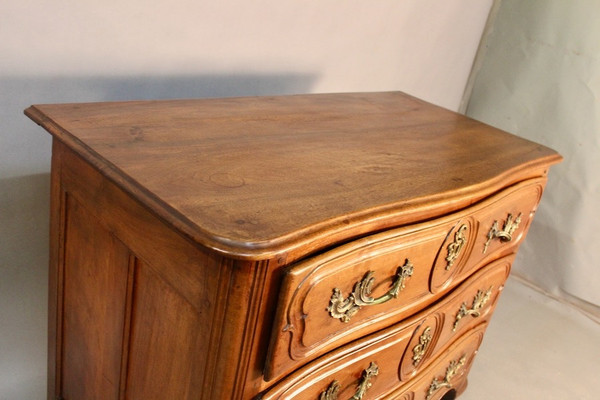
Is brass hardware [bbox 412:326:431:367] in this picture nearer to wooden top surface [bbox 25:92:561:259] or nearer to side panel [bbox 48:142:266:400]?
wooden top surface [bbox 25:92:561:259]

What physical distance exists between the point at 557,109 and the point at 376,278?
1805 mm

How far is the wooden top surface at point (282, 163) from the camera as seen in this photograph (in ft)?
2.84

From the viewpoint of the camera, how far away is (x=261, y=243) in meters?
0.80

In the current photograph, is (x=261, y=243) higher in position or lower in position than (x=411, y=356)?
higher

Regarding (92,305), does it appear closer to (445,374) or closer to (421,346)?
(421,346)

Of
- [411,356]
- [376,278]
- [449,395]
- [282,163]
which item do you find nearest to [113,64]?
[282,163]

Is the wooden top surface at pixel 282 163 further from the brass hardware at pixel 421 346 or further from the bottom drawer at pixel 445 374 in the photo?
the bottom drawer at pixel 445 374

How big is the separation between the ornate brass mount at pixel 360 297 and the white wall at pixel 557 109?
67.2 inches

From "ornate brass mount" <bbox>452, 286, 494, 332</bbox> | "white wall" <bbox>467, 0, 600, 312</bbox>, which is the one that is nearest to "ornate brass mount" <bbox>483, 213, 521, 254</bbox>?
"ornate brass mount" <bbox>452, 286, 494, 332</bbox>

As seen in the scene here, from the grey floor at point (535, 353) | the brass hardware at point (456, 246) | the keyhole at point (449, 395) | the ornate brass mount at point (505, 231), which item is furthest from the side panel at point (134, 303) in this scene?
the grey floor at point (535, 353)

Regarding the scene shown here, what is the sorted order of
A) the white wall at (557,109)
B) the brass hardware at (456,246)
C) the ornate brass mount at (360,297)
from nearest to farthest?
the ornate brass mount at (360,297) < the brass hardware at (456,246) < the white wall at (557,109)

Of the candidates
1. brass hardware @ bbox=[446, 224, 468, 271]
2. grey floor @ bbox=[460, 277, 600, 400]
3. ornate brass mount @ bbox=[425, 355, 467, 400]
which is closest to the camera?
brass hardware @ bbox=[446, 224, 468, 271]

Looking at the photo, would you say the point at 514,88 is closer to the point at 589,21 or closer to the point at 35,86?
the point at 589,21

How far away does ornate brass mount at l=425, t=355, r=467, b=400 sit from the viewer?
5.20 feet
